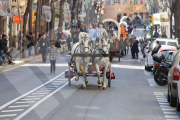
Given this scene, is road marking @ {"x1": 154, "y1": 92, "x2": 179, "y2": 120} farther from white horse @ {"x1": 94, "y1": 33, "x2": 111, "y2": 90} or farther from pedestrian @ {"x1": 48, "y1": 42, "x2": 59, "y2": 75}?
pedestrian @ {"x1": 48, "y1": 42, "x2": 59, "y2": 75}

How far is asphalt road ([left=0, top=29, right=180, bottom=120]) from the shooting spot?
13.8m

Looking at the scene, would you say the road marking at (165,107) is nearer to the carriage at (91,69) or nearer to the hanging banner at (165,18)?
the carriage at (91,69)

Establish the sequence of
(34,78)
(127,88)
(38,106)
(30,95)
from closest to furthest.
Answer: (38,106) → (30,95) → (127,88) → (34,78)

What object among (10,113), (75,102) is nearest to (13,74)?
(75,102)

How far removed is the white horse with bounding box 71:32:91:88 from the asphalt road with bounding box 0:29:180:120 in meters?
0.74

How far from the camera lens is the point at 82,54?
1992cm

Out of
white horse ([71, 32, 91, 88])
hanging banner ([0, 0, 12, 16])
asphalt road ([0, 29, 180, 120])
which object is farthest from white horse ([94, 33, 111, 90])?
hanging banner ([0, 0, 12, 16])

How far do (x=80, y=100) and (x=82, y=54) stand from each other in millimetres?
3212

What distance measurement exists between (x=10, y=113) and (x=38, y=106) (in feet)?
4.91

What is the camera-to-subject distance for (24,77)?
2597 cm

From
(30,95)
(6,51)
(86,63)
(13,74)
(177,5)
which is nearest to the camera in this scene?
(30,95)

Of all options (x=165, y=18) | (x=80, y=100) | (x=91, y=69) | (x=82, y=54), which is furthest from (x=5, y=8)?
(x=165, y=18)

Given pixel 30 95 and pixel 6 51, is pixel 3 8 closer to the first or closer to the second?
pixel 6 51

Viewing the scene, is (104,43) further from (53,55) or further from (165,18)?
(165,18)
